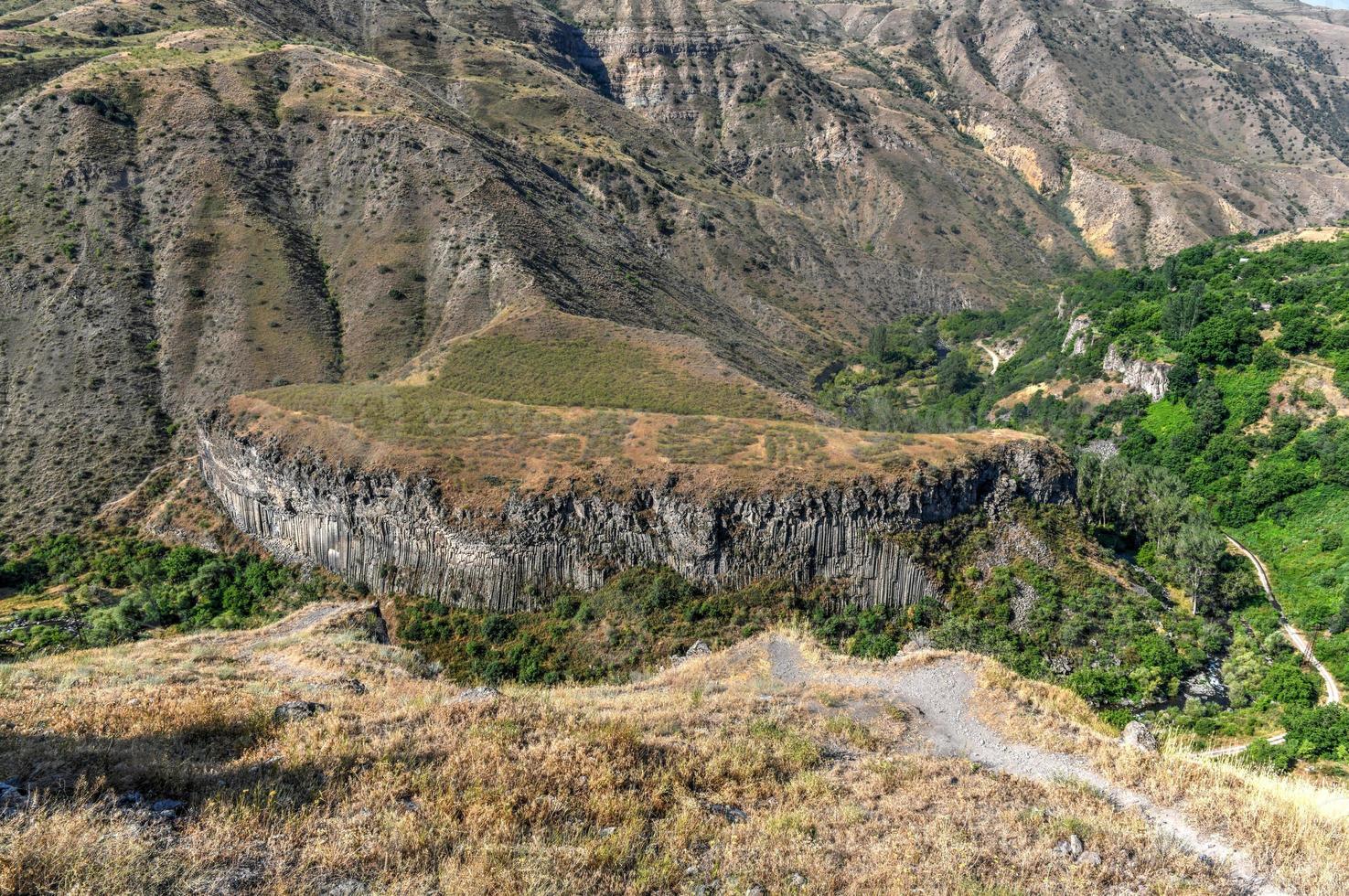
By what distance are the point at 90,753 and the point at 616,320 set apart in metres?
72.1

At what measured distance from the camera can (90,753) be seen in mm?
10359

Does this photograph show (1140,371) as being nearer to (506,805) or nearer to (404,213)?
(506,805)

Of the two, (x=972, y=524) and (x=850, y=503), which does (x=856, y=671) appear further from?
(x=972, y=524)

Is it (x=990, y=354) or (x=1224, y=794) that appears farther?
(x=990, y=354)

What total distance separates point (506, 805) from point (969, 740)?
13674 millimetres

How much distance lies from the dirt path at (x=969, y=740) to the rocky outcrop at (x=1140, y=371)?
239 feet

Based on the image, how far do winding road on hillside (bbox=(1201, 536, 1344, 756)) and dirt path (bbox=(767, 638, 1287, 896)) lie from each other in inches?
746

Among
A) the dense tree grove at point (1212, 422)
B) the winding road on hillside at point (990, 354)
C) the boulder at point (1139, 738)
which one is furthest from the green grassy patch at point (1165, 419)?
the boulder at point (1139, 738)

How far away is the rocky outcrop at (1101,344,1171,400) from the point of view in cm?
7619

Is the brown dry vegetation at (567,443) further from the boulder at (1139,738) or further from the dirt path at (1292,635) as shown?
the boulder at (1139,738)

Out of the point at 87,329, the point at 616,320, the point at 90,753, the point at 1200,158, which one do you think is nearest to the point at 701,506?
the point at 90,753

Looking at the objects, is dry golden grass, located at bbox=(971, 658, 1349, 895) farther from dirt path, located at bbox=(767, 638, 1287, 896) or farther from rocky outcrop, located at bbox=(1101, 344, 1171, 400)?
rocky outcrop, located at bbox=(1101, 344, 1171, 400)

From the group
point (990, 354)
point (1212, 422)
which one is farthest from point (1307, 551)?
point (990, 354)

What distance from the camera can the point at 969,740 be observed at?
1780 cm
